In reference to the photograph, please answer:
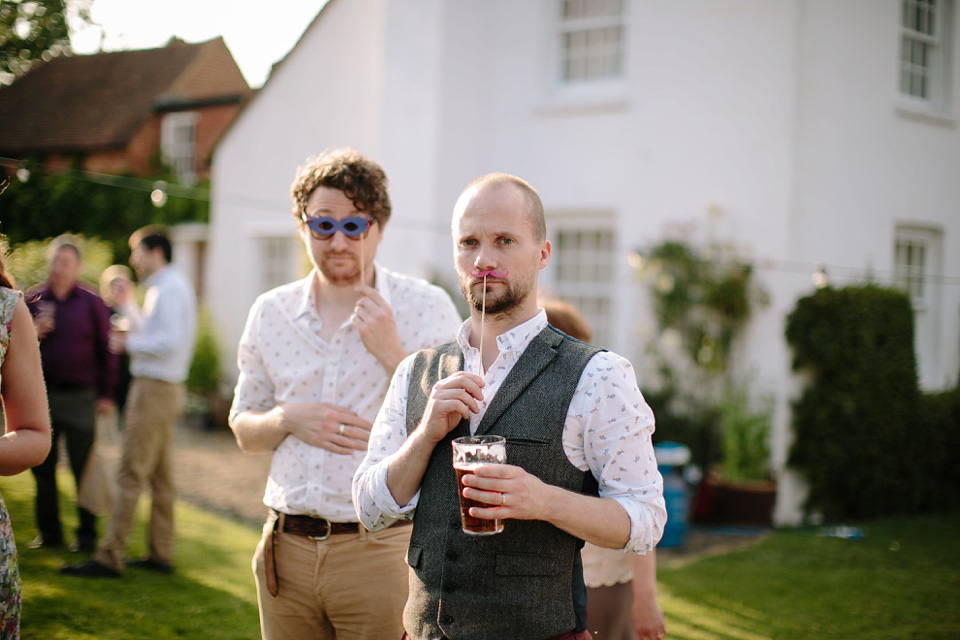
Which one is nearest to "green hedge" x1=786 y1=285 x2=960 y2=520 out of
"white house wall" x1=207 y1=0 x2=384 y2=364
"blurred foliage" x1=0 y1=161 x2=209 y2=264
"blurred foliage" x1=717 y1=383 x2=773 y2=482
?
"blurred foliage" x1=717 y1=383 x2=773 y2=482

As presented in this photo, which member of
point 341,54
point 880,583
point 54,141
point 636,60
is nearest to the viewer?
point 880,583

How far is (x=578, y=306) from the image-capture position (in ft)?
32.6

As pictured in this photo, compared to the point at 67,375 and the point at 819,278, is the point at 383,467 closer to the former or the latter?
the point at 67,375

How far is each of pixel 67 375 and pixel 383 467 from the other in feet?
15.9

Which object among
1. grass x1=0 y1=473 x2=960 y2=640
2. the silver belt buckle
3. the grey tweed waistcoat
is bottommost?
grass x1=0 y1=473 x2=960 y2=640

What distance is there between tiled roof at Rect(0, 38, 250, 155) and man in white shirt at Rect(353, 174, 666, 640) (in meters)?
10.9

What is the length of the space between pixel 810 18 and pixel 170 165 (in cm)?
1503

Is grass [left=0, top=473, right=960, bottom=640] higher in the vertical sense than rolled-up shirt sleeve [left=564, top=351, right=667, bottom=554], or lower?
lower

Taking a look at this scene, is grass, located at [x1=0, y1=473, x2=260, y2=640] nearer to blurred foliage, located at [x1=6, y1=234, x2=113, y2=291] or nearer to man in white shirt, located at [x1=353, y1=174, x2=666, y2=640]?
man in white shirt, located at [x1=353, y1=174, x2=666, y2=640]

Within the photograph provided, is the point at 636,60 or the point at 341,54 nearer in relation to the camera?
the point at 636,60

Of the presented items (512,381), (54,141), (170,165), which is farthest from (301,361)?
(170,165)

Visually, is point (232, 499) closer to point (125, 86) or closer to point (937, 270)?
point (937, 270)

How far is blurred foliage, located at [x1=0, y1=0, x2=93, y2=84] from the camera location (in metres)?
4.67

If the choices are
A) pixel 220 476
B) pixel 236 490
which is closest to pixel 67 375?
pixel 236 490
